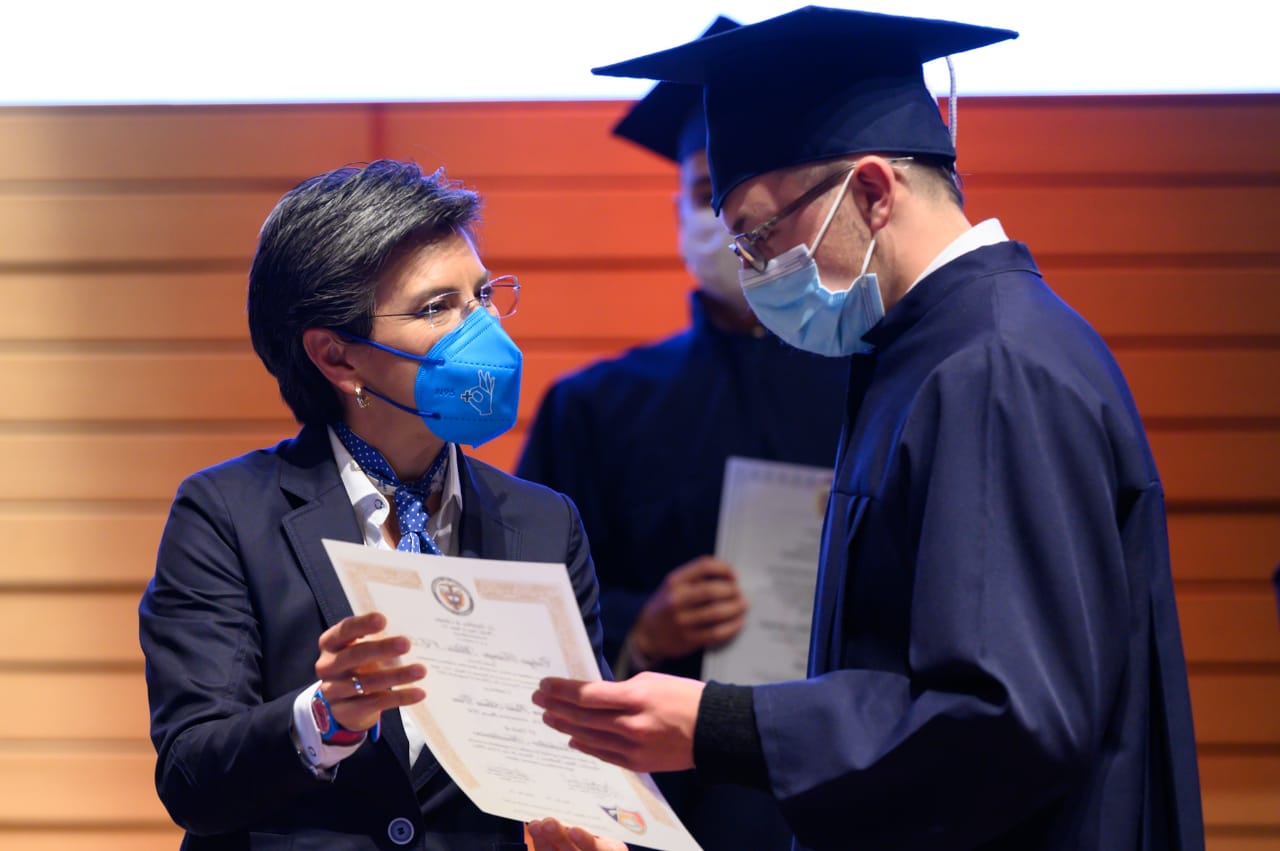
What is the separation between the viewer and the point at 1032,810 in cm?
132

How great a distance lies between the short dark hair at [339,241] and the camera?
183cm

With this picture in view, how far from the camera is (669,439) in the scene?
283 cm

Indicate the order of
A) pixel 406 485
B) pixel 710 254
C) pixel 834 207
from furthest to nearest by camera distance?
pixel 710 254
pixel 406 485
pixel 834 207

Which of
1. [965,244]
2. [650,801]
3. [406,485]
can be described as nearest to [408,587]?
[650,801]

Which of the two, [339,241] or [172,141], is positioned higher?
[172,141]

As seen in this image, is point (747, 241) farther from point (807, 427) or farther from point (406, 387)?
point (807, 427)

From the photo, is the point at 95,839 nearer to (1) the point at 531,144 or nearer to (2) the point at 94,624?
(2) the point at 94,624

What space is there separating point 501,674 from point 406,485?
514mm

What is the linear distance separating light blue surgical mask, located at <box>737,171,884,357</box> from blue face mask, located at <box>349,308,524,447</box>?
1.23 ft

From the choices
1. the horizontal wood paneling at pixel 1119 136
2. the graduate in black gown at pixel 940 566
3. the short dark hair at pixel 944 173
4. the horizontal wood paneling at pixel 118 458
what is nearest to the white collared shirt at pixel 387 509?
the graduate in black gown at pixel 940 566

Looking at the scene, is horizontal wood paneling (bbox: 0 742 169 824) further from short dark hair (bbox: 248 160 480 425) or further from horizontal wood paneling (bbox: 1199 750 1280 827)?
horizontal wood paneling (bbox: 1199 750 1280 827)

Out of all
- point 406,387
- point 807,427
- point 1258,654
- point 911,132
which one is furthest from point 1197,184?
point 406,387

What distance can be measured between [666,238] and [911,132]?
1.89 metres

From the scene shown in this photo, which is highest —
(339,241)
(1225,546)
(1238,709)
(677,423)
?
(339,241)
